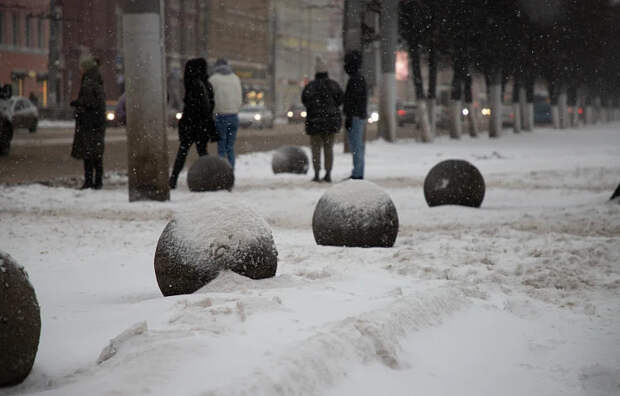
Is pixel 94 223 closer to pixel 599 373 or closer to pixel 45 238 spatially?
pixel 45 238

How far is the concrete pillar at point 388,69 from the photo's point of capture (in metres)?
28.8

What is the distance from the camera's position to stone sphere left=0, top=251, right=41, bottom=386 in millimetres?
4320

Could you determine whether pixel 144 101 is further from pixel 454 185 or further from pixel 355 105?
pixel 355 105

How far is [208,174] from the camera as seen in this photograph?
1408cm

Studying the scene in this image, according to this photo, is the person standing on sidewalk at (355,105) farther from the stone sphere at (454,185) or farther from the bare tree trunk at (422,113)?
the bare tree trunk at (422,113)

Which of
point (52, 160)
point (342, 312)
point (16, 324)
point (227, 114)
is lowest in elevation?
point (342, 312)

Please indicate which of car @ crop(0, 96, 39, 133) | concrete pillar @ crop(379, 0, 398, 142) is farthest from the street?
concrete pillar @ crop(379, 0, 398, 142)

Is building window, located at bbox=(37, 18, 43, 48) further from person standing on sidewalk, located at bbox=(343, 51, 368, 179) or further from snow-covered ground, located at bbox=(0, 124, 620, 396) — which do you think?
snow-covered ground, located at bbox=(0, 124, 620, 396)

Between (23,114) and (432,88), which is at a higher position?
(432,88)

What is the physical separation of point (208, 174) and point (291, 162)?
402 cm

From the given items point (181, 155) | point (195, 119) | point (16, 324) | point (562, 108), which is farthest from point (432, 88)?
point (16, 324)

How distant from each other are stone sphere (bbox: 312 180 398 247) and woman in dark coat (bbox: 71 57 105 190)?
20.6 ft

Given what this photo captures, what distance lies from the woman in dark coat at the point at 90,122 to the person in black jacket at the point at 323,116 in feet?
11.2

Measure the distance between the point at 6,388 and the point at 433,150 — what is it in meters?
24.3
